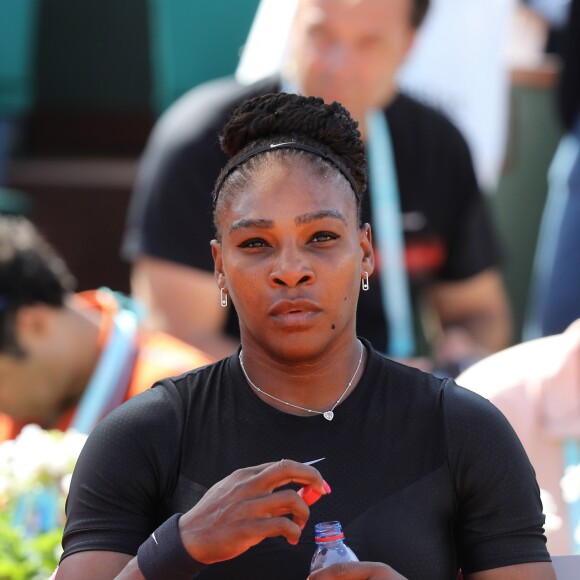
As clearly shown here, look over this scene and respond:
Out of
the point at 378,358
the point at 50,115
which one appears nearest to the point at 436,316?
the point at 50,115

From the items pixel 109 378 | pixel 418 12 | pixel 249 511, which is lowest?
pixel 249 511

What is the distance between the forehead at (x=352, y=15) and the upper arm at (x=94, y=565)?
2429mm

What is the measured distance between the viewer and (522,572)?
177 cm

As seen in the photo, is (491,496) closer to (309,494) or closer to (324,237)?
(309,494)

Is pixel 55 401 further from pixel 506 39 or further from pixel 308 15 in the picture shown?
pixel 506 39

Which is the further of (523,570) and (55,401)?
(55,401)

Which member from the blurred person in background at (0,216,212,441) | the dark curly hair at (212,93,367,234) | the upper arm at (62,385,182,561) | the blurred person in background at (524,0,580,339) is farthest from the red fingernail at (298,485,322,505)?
the blurred person in background at (524,0,580,339)

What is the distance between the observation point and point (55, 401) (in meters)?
3.66

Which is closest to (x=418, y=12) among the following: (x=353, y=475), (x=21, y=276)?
(x=21, y=276)

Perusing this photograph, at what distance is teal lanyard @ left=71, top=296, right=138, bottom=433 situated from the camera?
3.39 metres

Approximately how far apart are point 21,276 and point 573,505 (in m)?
1.82

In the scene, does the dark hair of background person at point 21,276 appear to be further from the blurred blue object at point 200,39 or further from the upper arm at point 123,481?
the upper arm at point 123,481

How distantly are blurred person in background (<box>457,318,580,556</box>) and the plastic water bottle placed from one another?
106 centimetres

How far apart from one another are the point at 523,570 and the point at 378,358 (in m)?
0.40
